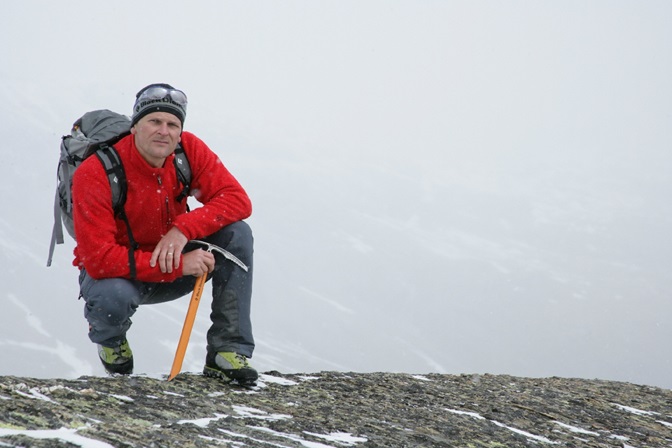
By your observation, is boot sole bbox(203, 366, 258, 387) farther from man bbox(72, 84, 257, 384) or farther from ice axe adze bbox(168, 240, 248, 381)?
ice axe adze bbox(168, 240, 248, 381)

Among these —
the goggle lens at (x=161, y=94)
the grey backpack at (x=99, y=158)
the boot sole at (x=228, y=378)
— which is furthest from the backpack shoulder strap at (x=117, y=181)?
the boot sole at (x=228, y=378)

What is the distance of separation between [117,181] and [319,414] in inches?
102

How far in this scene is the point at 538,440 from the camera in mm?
6086

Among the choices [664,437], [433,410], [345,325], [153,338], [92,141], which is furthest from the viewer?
[345,325]

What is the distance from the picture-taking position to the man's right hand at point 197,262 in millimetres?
6301

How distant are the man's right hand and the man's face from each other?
85 cm

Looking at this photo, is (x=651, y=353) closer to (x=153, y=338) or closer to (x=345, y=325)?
(x=345, y=325)

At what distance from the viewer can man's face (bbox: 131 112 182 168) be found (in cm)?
620

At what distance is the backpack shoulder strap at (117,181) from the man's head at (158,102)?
0.37 metres

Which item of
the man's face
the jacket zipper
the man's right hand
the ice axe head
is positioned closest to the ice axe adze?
the ice axe head

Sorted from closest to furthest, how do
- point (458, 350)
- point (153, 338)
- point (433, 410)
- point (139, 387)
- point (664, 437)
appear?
point (139, 387)
point (433, 410)
point (664, 437)
point (153, 338)
point (458, 350)

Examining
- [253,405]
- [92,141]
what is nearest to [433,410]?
[253,405]

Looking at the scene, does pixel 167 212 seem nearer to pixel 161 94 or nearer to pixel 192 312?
pixel 192 312

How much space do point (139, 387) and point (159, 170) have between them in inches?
74.1
